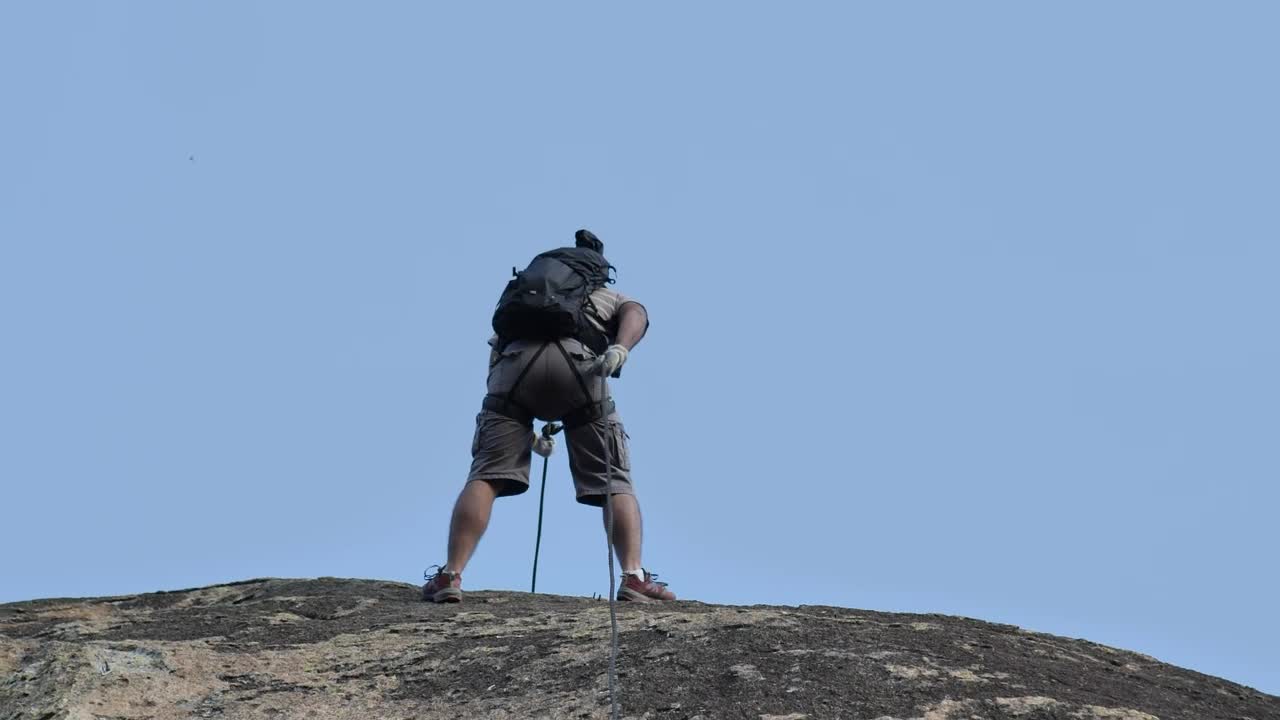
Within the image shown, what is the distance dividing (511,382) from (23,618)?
3.19 m

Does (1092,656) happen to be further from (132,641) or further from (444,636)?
(132,641)

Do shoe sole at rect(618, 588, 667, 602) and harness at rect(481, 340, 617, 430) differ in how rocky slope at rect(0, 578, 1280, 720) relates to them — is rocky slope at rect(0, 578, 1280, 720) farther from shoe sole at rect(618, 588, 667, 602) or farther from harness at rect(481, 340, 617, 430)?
harness at rect(481, 340, 617, 430)

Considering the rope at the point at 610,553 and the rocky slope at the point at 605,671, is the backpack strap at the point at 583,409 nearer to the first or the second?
the rope at the point at 610,553

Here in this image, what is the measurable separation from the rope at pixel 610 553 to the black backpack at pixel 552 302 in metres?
0.39

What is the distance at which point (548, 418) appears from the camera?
988cm

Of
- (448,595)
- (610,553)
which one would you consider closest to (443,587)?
(448,595)

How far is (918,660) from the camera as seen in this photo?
6.98m

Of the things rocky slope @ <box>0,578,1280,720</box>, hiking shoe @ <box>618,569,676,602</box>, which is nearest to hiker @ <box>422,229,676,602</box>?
hiking shoe @ <box>618,569,676,602</box>

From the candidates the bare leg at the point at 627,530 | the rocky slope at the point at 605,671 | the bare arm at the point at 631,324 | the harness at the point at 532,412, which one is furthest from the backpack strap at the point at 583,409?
the rocky slope at the point at 605,671

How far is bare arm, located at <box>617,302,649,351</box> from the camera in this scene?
9914 mm

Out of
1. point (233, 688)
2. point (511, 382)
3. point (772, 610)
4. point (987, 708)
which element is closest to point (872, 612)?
point (772, 610)

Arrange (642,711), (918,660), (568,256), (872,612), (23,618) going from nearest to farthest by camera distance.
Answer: (642,711) < (918,660) < (872,612) < (23,618) < (568,256)

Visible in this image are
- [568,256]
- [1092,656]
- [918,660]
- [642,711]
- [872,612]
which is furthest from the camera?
[568,256]

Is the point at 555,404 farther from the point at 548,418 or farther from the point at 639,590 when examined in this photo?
the point at 639,590
